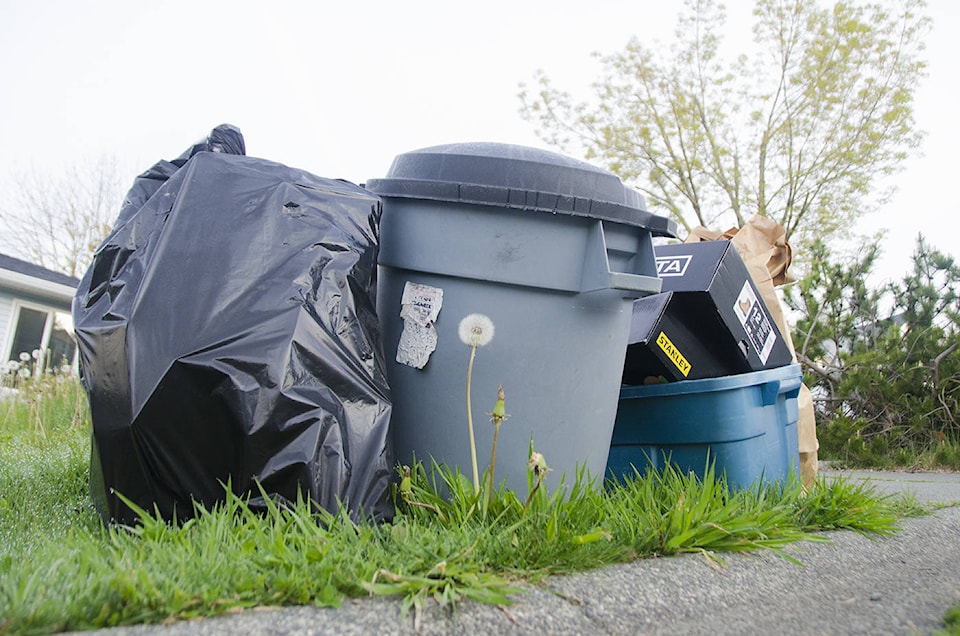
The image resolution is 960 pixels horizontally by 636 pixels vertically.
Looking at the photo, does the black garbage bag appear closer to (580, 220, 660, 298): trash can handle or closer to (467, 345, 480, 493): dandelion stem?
(467, 345, 480, 493): dandelion stem

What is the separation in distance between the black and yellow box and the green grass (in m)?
0.40

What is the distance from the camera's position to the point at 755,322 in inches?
110

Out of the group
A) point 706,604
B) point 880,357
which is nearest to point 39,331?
point 880,357

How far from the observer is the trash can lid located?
6.72 feet

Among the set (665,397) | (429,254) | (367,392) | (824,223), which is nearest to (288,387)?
(367,392)

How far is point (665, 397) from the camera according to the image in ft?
8.45

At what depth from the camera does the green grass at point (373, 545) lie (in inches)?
46.9

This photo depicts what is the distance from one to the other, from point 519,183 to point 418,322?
49 cm

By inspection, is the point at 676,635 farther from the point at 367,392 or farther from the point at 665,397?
the point at 665,397

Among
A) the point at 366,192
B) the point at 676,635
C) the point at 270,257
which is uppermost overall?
the point at 366,192

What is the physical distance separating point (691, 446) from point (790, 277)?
137 centimetres

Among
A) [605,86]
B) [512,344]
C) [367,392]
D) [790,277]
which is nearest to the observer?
[367,392]

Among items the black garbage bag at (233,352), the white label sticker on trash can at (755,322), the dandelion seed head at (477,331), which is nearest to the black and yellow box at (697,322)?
the white label sticker on trash can at (755,322)

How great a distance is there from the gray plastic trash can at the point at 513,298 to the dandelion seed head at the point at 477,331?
2cm
